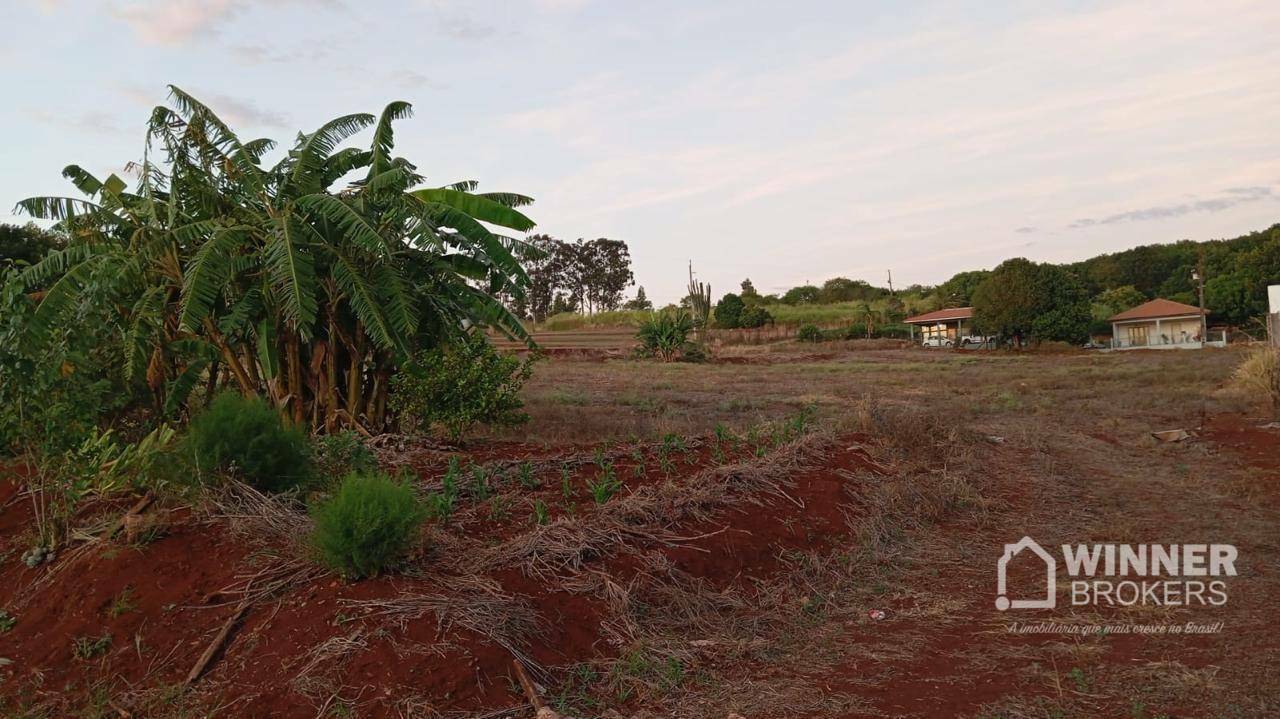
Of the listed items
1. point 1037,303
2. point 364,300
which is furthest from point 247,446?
point 1037,303

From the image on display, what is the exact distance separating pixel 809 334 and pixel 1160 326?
63.2 feet

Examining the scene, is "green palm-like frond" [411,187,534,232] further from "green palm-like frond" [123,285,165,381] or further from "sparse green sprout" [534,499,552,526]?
"sparse green sprout" [534,499,552,526]

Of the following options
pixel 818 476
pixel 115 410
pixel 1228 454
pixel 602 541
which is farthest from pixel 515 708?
pixel 1228 454

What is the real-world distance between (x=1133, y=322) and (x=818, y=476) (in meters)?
48.3

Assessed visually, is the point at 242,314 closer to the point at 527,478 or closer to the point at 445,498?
the point at 527,478

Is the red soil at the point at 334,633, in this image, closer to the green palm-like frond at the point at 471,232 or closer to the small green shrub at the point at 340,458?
the small green shrub at the point at 340,458

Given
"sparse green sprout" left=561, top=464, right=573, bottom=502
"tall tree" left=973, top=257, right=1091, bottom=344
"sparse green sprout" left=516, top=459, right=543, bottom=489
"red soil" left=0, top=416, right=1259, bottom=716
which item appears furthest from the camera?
"tall tree" left=973, top=257, right=1091, bottom=344

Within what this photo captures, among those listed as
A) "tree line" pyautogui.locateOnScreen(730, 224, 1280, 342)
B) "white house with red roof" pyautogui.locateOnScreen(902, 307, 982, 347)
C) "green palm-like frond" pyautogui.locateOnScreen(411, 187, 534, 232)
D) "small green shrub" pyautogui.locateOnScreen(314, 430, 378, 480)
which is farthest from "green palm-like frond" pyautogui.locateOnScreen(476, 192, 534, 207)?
"white house with red roof" pyautogui.locateOnScreen(902, 307, 982, 347)

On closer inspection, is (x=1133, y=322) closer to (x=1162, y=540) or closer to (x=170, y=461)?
(x=1162, y=540)

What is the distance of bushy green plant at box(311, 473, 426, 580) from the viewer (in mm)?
3928

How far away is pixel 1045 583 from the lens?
5191 millimetres

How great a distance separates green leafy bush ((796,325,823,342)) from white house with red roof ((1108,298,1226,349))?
15335 mm

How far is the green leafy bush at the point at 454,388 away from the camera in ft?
26.9

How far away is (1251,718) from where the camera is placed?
10.5 ft
